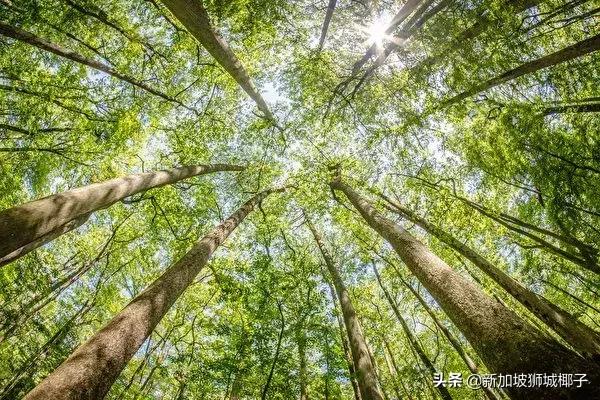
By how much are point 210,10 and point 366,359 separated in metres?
7.34

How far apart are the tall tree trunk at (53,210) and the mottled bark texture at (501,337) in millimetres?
4587

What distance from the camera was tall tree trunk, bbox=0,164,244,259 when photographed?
337 cm

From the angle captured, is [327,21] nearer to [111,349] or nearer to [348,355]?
[111,349]

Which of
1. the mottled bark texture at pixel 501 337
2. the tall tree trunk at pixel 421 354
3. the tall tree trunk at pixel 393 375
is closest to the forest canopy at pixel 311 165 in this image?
the mottled bark texture at pixel 501 337

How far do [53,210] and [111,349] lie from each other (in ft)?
6.35

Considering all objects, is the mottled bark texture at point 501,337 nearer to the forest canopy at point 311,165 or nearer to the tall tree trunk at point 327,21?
the forest canopy at point 311,165

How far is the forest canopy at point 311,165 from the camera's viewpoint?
387cm

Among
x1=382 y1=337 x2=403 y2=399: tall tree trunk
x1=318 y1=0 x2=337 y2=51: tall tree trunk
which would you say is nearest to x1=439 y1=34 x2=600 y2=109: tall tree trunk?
x1=318 y1=0 x2=337 y2=51: tall tree trunk

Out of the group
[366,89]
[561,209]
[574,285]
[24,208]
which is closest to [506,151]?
[561,209]

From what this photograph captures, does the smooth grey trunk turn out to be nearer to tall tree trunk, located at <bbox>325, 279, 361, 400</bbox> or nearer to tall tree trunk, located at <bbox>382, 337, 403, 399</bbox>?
tall tree trunk, located at <bbox>325, 279, 361, 400</bbox>

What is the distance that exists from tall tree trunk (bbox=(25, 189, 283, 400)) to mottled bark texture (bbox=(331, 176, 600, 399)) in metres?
3.31

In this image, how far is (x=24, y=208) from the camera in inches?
143

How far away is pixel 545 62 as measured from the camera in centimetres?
541

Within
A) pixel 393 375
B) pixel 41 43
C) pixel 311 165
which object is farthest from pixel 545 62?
pixel 393 375
